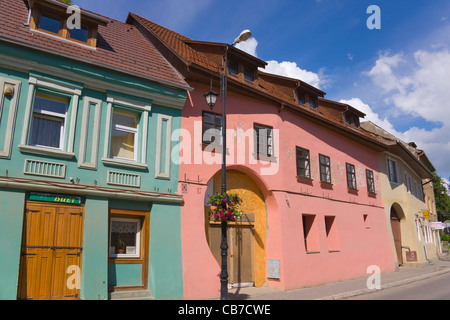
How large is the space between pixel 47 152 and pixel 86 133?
1.17 meters

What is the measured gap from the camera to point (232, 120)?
13617 mm

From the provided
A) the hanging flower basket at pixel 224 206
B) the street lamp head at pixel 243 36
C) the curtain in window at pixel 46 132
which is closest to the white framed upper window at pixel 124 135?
the curtain in window at pixel 46 132

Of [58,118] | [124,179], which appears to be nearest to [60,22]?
[58,118]

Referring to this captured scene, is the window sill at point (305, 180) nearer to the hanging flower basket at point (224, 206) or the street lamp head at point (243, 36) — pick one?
the hanging flower basket at point (224, 206)

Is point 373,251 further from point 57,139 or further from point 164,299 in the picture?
point 57,139

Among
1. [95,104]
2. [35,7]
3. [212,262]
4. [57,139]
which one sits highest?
[35,7]

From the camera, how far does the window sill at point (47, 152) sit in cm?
886

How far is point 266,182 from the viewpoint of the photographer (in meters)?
14.2

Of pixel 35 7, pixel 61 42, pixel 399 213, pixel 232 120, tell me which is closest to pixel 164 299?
pixel 232 120

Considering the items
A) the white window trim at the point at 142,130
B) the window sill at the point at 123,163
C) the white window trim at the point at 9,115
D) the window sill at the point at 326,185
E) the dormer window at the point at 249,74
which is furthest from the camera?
the window sill at the point at 326,185

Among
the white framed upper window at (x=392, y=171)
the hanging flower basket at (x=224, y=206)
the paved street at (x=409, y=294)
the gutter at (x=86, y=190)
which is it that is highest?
the white framed upper window at (x=392, y=171)

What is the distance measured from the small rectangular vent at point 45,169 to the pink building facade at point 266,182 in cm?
352

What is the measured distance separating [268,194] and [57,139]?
8100 mm

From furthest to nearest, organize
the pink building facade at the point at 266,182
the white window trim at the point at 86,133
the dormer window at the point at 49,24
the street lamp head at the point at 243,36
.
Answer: the pink building facade at the point at 266,182 < the dormer window at the point at 49,24 < the street lamp head at the point at 243,36 < the white window trim at the point at 86,133
